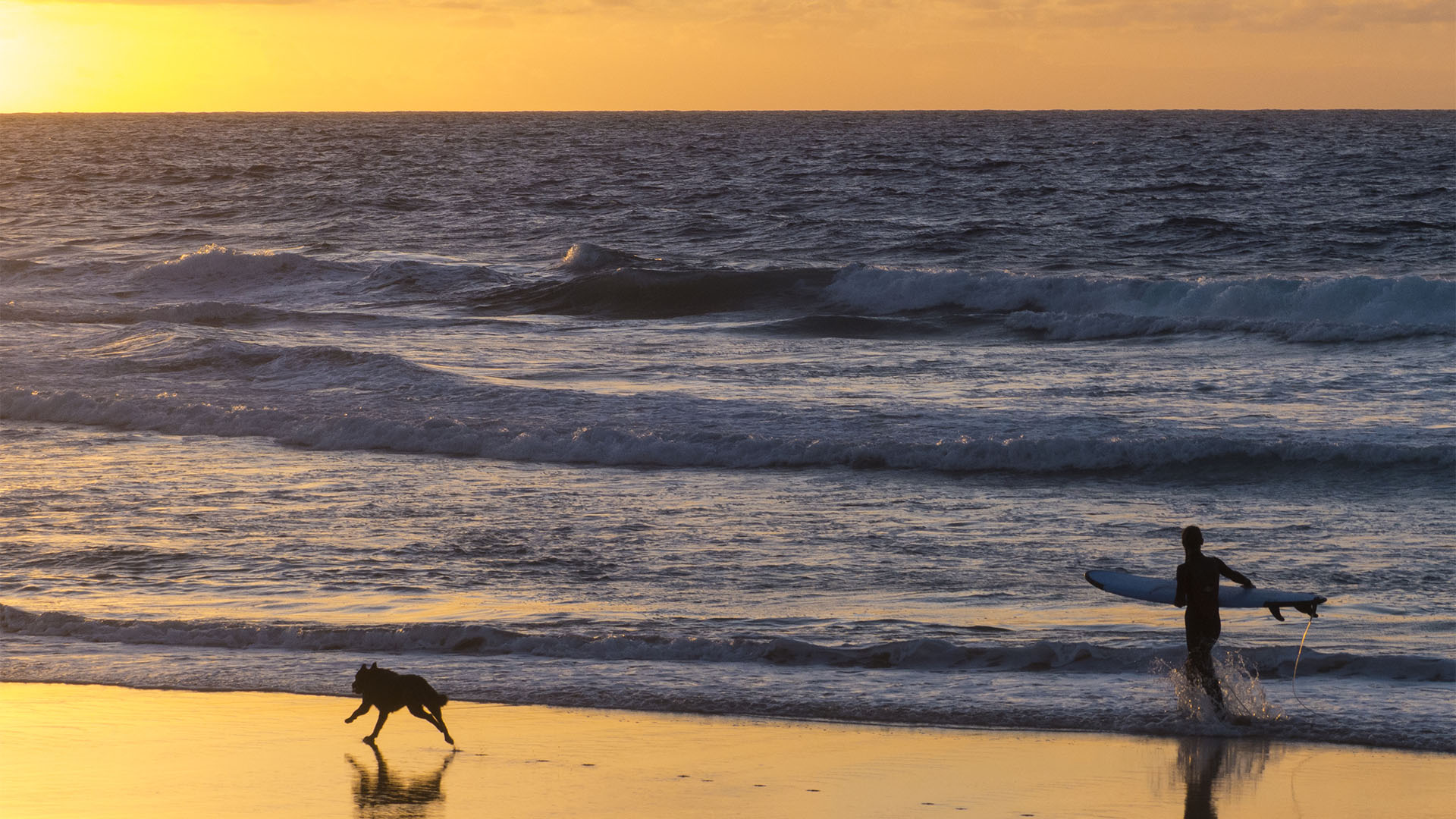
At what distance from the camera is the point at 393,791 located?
21.7 feet

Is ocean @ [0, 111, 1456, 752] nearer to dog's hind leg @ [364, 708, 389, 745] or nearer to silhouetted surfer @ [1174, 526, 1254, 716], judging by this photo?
silhouetted surfer @ [1174, 526, 1254, 716]

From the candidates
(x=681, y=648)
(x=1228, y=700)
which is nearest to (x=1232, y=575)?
(x=1228, y=700)

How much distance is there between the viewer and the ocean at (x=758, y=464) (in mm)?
8742

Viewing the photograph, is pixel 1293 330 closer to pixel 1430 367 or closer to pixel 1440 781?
pixel 1430 367

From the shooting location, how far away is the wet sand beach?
639 centimetres

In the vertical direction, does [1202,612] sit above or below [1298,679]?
above

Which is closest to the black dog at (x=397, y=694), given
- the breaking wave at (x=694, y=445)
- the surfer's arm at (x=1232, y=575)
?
the surfer's arm at (x=1232, y=575)

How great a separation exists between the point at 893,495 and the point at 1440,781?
729cm

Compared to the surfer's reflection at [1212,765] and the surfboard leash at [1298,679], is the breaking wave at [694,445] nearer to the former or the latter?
the surfboard leash at [1298,679]

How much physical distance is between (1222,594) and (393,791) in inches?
183

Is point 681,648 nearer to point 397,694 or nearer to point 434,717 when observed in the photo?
point 434,717

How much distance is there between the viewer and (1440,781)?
6754 mm

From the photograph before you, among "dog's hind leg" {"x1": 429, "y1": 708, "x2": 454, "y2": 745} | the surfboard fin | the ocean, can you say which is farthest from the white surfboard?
"dog's hind leg" {"x1": 429, "y1": 708, "x2": 454, "y2": 745}

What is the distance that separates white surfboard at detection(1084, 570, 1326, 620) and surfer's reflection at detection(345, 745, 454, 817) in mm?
3855
